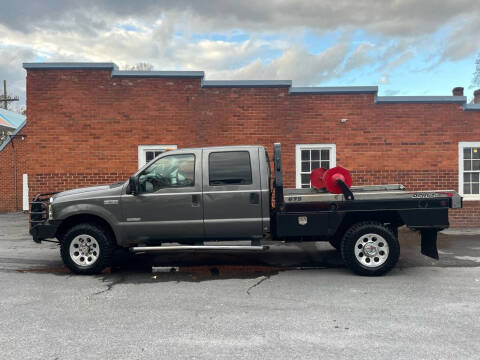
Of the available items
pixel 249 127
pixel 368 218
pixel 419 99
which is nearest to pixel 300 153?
pixel 249 127

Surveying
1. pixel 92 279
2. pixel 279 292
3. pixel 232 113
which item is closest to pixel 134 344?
pixel 279 292

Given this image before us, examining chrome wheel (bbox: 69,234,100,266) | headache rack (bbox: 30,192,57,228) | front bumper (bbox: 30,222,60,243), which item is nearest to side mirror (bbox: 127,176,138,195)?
chrome wheel (bbox: 69,234,100,266)

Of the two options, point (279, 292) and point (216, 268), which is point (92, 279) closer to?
point (216, 268)

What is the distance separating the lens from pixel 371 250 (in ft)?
19.5

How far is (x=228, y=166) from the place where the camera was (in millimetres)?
6215

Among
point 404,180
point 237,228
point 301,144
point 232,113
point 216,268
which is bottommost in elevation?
point 216,268

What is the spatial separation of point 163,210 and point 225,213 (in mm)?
992

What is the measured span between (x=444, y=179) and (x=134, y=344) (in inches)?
389

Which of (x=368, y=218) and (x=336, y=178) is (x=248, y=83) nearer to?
(x=336, y=178)

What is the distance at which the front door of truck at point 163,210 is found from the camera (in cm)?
609

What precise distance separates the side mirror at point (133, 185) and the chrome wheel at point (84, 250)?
98cm

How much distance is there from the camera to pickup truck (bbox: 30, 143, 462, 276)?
595cm

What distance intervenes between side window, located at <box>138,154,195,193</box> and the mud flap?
385 cm

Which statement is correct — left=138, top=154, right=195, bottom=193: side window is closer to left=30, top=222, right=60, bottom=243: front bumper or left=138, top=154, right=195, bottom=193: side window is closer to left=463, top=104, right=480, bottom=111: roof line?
left=30, top=222, right=60, bottom=243: front bumper
